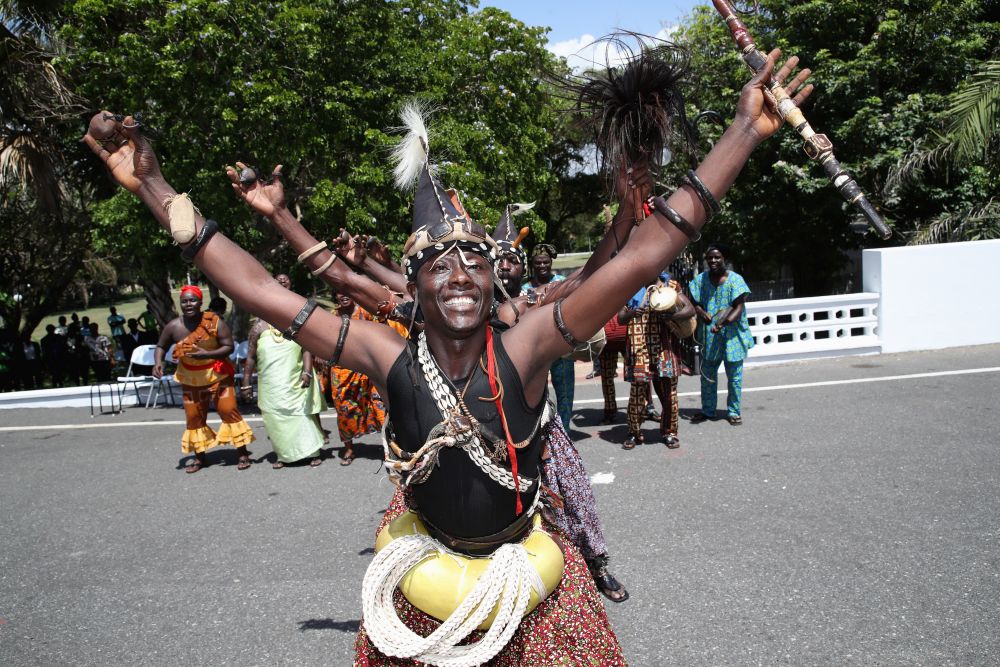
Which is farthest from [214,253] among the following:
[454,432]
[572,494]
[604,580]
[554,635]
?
[604,580]

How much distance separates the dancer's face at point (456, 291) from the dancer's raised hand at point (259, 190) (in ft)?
2.02

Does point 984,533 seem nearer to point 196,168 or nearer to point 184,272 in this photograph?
point 196,168

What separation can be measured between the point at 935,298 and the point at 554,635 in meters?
10.8

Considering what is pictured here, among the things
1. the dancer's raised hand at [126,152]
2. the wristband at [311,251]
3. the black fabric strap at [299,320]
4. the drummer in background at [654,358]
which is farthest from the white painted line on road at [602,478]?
the dancer's raised hand at [126,152]

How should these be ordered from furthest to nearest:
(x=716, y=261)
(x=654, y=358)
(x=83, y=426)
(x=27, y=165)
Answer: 1. (x=27, y=165)
2. (x=83, y=426)
3. (x=716, y=261)
4. (x=654, y=358)

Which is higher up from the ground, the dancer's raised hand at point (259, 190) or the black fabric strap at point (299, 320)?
the dancer's raised hand at point (259, 190)

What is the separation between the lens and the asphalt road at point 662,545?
3.74 metres

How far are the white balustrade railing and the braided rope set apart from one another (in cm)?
920

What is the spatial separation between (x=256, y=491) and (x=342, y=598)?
2.63m

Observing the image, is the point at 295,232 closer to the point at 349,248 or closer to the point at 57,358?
the point at 349,248

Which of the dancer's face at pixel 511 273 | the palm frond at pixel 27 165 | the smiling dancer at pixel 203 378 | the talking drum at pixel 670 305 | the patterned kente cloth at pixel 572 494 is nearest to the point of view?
the patterned kente cloth at pixel 572 494

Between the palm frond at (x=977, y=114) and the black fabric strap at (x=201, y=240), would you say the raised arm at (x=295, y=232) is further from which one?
the palm frond at (x=977, y=114)

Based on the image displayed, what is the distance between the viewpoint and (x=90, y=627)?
4191mm

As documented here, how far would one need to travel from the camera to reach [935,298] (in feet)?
36.0
